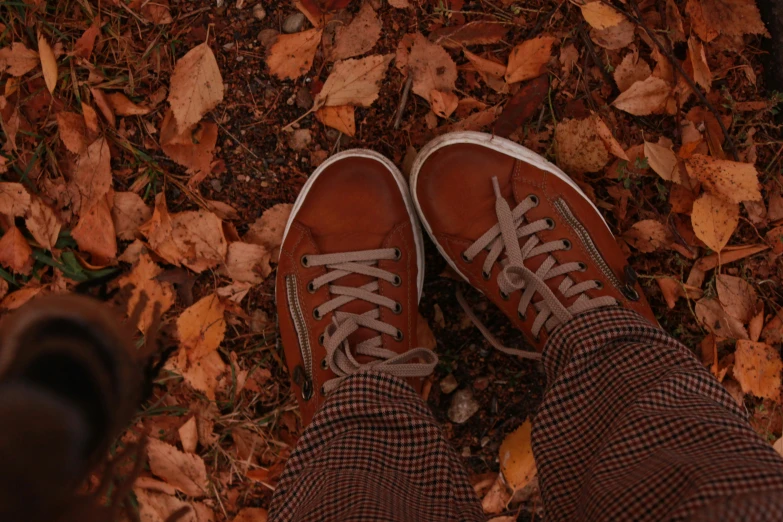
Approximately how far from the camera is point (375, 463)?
0.90 metres

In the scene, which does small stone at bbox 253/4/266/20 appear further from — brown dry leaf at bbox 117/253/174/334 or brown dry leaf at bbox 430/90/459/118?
brown dry leaf at bbox 117/253/174/334

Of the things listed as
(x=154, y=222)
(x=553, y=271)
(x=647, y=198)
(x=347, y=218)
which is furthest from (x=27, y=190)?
(x=647, y=198)

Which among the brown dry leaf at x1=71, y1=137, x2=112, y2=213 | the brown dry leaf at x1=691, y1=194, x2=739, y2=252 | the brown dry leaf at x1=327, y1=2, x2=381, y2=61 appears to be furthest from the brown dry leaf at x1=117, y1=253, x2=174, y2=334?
the brown dry leaf at x1=691, y1=194, x2=739, y2=252

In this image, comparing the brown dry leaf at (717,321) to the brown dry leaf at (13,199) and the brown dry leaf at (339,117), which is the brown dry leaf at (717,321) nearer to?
the brown dry leaf at (339,117)

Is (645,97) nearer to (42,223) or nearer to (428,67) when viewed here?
(428,67)

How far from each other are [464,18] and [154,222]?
2.50ft

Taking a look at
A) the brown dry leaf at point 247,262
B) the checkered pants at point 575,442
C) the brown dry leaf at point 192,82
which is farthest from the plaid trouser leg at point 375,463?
the brown dry leaf at point 192,82

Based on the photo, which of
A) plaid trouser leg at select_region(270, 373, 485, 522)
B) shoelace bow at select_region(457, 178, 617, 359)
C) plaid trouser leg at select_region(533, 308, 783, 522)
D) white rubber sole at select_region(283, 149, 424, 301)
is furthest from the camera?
white rubber sole at select_region(283, 149, 424, 301)

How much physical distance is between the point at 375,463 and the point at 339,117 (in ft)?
2.23

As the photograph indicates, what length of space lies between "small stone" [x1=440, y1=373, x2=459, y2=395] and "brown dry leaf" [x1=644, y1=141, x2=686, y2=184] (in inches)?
23.5

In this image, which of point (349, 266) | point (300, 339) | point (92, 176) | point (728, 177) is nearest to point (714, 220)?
point (728, 177)

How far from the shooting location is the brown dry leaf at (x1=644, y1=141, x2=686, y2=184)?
1.15 meters

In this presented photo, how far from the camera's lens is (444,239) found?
3.94 feet

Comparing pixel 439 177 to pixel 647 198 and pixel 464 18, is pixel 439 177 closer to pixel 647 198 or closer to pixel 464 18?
pixel 464 18
